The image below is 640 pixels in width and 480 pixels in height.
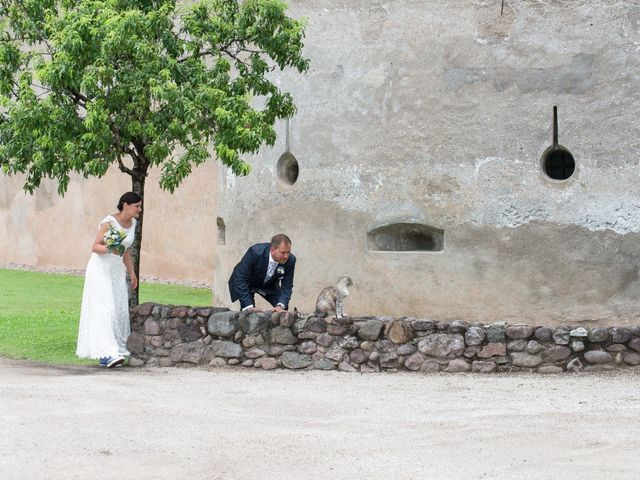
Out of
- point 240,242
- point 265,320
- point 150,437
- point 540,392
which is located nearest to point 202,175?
point 240,242

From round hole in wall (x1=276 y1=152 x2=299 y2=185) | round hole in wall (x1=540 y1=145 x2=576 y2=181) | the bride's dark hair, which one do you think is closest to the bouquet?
the bride's dark hair

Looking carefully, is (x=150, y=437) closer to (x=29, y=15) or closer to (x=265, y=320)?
(x=265, y=320)

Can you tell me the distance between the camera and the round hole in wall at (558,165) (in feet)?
42.7

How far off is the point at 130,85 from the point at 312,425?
4594 millimetres

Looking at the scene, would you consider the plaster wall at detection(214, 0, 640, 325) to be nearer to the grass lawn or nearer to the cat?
the cat

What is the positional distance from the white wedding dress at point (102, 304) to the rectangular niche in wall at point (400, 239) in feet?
13.5

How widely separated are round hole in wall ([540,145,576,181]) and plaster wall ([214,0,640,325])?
0.81 ft

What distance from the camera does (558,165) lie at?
13148mm

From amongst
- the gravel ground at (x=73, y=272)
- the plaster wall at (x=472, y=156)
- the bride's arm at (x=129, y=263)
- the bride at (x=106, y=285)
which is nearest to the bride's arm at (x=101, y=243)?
the bride at (x=106, y=285)

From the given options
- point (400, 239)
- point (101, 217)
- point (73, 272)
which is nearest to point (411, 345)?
point (400, 239)

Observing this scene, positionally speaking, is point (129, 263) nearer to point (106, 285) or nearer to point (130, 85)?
point (106, 285)

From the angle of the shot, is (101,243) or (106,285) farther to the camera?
(106,285)

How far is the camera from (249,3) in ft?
37.5

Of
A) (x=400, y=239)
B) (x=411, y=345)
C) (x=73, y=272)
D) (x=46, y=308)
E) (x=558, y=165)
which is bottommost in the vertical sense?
(x=411, y=345)
